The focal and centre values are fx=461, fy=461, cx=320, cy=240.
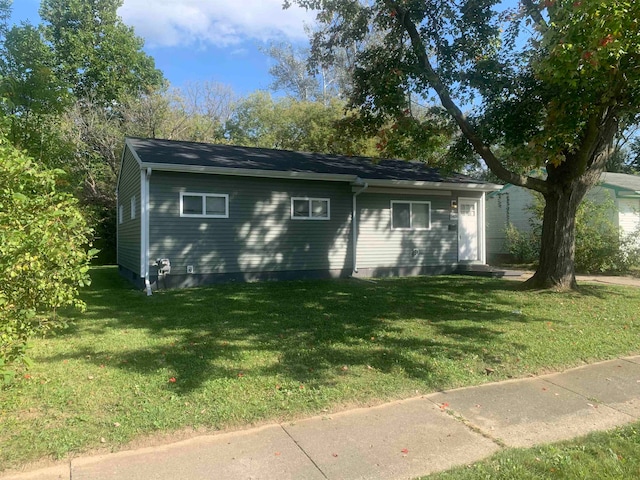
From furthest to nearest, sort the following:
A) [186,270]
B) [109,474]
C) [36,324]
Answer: [186,270] < [36,324] < [109,474]

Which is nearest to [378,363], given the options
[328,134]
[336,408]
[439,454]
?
[336,408]

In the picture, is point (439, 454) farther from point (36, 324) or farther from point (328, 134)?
point (328, 134)

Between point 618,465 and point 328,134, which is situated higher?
point 328,134

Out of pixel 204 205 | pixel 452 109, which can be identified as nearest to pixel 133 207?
pixel 204 205

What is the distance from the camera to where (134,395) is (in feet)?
14.2

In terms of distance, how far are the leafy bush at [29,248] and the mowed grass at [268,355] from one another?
789 millimetres

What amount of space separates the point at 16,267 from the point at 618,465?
4.53 m

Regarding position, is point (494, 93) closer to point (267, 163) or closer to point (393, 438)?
point (267, 163)

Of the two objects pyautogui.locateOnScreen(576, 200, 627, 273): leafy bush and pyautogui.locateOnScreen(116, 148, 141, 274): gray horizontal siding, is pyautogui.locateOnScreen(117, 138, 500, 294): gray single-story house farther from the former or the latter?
pyautogui.locateOnScreen(576, 200, 627, 273): leafy bush

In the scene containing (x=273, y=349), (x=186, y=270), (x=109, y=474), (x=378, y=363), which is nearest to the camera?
(x=109, y=474)

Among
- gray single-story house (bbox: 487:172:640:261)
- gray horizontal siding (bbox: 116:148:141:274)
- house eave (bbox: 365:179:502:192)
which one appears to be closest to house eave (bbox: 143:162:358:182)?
house eave (bbox: 365:179:502:192)

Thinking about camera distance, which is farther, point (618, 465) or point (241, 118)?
point (241, 118)

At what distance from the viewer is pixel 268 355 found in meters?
5.62

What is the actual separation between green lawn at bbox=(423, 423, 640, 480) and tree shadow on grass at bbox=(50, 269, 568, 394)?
154cm
